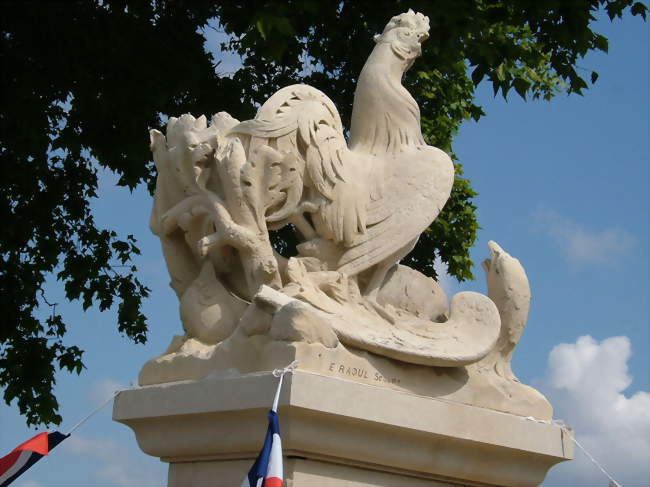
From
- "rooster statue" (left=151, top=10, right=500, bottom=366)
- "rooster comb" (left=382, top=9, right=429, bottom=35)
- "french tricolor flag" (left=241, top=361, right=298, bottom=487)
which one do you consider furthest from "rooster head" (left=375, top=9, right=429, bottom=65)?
"french tricolor flag" (left=241, top=361, right=298, bottom=487)

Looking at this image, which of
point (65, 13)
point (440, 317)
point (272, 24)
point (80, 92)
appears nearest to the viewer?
point (440, 317)

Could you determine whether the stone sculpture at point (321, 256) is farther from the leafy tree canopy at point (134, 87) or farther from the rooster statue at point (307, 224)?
the leafy tree canopy at point (134, 87)

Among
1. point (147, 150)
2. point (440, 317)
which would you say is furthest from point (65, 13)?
point (440, 317)

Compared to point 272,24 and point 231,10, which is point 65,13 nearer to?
point 231,10

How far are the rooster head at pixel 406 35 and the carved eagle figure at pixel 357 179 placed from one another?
0.33 m

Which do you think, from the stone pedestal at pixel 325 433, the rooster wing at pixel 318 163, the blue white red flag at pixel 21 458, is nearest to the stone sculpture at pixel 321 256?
the rooster wing at pixel 318 163

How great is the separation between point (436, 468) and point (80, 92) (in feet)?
18.3

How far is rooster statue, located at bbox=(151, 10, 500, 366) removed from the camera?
5.11 meters

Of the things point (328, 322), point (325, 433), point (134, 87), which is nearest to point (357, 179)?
point (328, 322)

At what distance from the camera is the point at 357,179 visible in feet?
18.0

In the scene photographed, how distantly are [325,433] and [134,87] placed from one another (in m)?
5.58

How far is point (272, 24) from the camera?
20.1 feet

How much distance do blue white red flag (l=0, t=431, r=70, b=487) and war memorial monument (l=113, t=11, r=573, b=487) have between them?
45 cm

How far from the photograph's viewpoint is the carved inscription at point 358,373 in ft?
15.5
